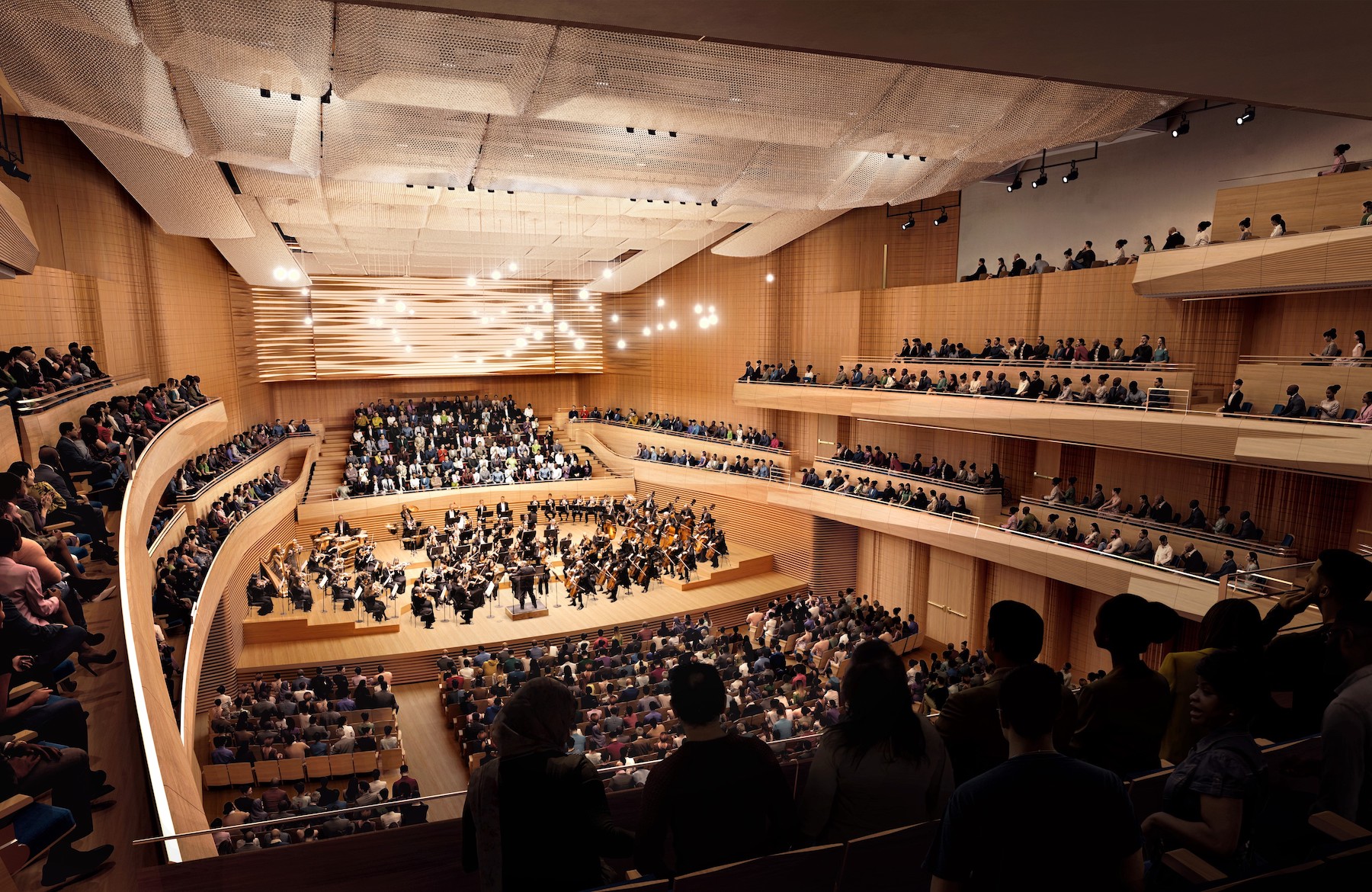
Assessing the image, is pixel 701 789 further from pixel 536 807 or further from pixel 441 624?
pixel 441 624

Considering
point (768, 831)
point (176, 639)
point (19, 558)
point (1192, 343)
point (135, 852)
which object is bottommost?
A: point (176, 639)

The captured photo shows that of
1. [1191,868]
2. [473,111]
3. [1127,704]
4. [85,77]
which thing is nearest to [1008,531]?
[473,111]

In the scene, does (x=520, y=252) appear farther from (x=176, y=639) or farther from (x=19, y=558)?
(x=19, y=558)

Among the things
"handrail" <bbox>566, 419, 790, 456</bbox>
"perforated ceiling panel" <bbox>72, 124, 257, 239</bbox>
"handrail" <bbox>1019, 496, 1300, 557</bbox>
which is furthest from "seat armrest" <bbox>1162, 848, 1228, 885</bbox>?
"handrail" <bbox>566, 419, 790, 456</bbox>

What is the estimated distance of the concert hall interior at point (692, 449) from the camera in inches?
83.9

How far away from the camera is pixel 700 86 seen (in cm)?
789

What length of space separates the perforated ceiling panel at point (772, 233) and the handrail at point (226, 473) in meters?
11.2

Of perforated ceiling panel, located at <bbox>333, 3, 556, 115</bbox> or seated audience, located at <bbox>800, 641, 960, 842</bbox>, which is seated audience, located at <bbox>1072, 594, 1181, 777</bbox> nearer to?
seated audience, located at <bbox>800, 641, 960, 842</bbox>

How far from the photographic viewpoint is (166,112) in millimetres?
8203

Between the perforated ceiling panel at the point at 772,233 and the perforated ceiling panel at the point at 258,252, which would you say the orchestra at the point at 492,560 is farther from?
the perforated ceiling panel at the point at 772,233

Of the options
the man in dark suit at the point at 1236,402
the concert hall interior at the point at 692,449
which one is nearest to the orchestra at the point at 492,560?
the concert hall interior at the point at 692,449

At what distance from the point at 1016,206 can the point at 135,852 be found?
1582 centimetres

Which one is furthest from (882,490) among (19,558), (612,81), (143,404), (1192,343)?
(19,558)

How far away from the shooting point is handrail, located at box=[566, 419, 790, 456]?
59.9ft
